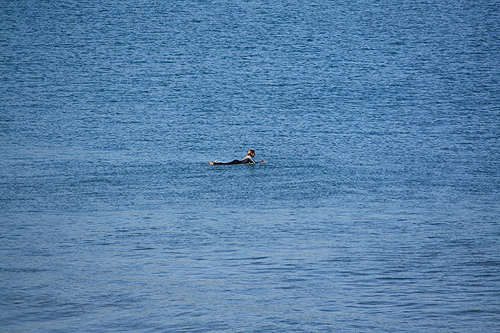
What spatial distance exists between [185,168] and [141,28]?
5542cm

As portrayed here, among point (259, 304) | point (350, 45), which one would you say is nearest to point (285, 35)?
point (350, 45)

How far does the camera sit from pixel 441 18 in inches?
3199

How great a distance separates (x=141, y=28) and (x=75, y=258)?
67836mm

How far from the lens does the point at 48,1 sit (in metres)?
84.9

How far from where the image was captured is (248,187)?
24531mm

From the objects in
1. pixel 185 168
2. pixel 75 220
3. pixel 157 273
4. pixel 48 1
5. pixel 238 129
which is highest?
pixel 48 1

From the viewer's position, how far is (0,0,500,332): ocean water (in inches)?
508

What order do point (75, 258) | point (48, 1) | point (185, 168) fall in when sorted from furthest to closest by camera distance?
1. point (48, 1)
2. point (185, 168)
3. point (75, 258)

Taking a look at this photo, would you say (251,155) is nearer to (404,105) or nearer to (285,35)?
(404,105)

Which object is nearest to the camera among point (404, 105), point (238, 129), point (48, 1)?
point (238, 129)

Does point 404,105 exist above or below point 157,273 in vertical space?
above

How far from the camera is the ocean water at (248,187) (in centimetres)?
1289

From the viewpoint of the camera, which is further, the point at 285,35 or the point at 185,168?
the point at 285,35

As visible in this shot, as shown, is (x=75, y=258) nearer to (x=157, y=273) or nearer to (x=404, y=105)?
(x=157, y=273)
